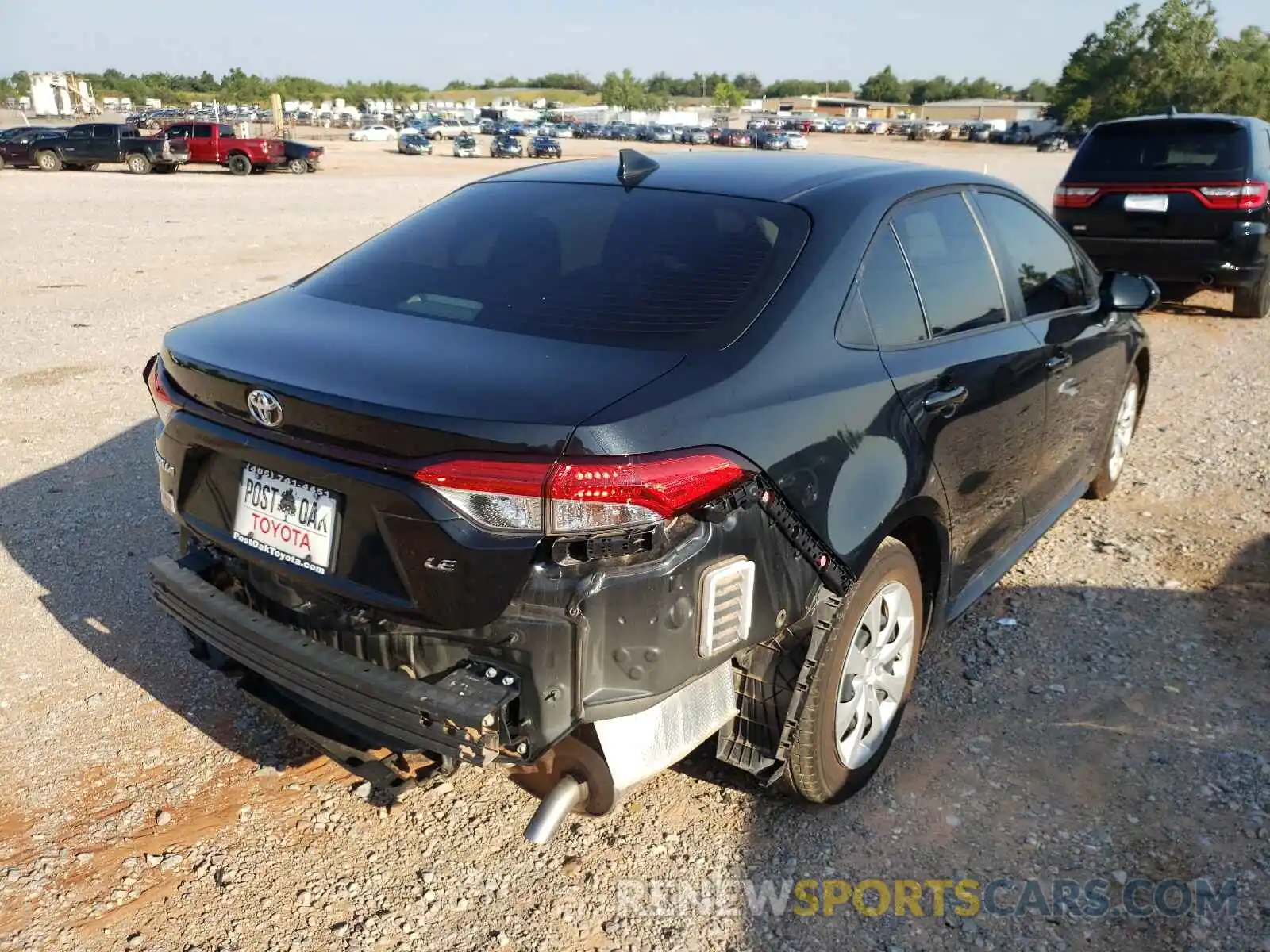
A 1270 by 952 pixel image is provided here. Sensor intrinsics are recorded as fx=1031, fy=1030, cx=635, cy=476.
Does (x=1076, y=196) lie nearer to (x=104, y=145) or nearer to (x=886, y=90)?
(x=104, y=145)

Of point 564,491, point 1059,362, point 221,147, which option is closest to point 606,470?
point 564,491

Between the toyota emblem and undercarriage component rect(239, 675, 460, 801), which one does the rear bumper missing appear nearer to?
undercarriage component rect(239, 675, 460, 801)

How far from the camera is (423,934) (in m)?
2.53

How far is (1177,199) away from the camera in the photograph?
8859 mm

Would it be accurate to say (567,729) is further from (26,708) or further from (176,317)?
(176,317)

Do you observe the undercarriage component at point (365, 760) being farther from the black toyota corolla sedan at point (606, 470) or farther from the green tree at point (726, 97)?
the green tree at point (726, 97)

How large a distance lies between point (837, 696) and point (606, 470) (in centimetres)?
108

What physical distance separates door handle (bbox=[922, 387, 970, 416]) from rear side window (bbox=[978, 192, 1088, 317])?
789 mm

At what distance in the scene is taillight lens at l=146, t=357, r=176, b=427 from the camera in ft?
9.07

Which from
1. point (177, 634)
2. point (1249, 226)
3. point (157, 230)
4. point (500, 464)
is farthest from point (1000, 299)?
point (157, 230)

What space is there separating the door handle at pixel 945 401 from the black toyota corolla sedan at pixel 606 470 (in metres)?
0.01

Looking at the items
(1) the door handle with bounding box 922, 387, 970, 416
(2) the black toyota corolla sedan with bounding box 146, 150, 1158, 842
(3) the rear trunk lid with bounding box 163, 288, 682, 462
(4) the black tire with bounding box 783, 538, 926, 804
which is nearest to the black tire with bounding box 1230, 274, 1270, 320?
(2) the black toyota corolla sedan with bounding box 146, 150, 1158, 842

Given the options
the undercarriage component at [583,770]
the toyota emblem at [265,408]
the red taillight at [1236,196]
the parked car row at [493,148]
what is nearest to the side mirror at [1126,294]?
the undercarriage component at [583,770]

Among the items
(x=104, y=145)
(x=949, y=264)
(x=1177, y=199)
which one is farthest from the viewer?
(x=104, y=145)
